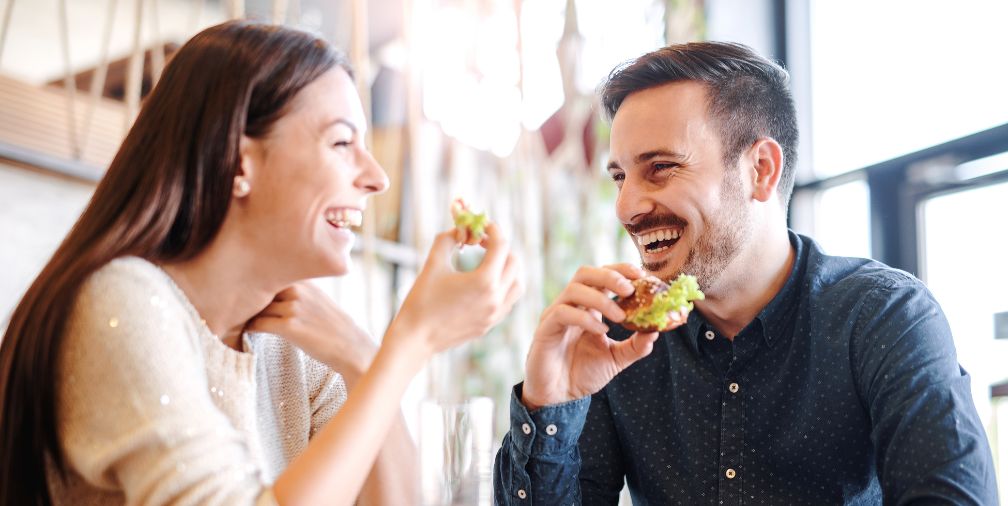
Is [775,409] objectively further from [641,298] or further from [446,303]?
[446,303]

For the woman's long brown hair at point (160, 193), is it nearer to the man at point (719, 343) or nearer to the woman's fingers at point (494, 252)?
the woman's fingers at point (494, 252)

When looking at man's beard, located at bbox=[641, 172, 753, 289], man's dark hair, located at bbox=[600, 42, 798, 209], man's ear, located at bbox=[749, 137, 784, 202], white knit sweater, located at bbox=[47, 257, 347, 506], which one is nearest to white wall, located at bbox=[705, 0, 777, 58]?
man's dark hair, located at bbox=[600, 42, 798, 209]

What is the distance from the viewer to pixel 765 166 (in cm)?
192

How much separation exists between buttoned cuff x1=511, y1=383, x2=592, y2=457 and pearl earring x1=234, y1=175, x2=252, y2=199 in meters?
0.71

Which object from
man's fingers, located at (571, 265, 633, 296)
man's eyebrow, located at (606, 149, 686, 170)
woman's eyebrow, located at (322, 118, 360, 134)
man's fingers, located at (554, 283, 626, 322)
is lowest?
man's fingers, located at (554, 283, 626, 322)

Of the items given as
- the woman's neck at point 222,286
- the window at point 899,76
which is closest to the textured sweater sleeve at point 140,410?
the woman's neck at point 222,286

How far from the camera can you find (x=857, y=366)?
1646 mm

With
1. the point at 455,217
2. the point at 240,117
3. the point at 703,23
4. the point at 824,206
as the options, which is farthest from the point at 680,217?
the point at 703,23

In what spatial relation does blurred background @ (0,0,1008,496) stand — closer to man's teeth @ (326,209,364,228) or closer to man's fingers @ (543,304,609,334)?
man's teeth @ (326,209,364,228)

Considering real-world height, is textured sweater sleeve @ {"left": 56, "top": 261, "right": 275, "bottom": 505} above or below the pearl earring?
below

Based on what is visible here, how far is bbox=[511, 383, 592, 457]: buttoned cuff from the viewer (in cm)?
170

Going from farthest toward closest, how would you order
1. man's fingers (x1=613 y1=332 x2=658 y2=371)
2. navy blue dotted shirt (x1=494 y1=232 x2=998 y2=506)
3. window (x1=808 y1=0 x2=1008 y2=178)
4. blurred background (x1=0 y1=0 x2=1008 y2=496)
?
window (x1=808 y1=0 x2=1008 y2=178), blurred background (x1=0 y1=0 x2=1008 y2=496), man's fingers (x1=613 y1=332 x2=658 y2=371), navy blue dotted shirt (x1=494 y1=232 x2=998 y2=506)

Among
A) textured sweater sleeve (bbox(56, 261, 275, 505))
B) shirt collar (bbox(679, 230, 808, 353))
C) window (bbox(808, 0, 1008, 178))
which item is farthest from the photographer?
window (bbox(808, 0, 1008, 178))

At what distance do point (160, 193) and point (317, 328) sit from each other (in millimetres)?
365
